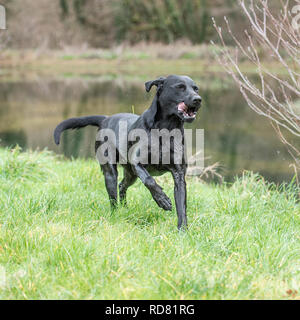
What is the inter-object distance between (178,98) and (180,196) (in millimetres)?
816

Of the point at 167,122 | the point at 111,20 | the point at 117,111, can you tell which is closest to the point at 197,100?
the point at 167,122

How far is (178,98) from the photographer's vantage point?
3.46 metres

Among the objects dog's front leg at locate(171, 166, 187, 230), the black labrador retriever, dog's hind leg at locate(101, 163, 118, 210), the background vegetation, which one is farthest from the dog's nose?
the background vegetation

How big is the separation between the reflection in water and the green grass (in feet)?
4.44

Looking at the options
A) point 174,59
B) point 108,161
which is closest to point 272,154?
point 108,161

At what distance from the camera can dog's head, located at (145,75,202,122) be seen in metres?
3.38

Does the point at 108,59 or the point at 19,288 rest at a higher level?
the point at 108,59

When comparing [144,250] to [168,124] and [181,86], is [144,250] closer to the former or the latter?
[168,124]

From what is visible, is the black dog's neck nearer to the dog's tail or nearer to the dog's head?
the dog's head

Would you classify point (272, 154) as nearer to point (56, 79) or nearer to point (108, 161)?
point (108, 161)

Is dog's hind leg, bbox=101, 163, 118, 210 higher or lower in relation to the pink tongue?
lower

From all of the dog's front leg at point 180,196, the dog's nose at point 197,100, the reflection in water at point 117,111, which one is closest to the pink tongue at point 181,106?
the dog's nose at point 197,100

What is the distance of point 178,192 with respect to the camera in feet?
11.6

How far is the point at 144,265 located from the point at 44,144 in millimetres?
8083
